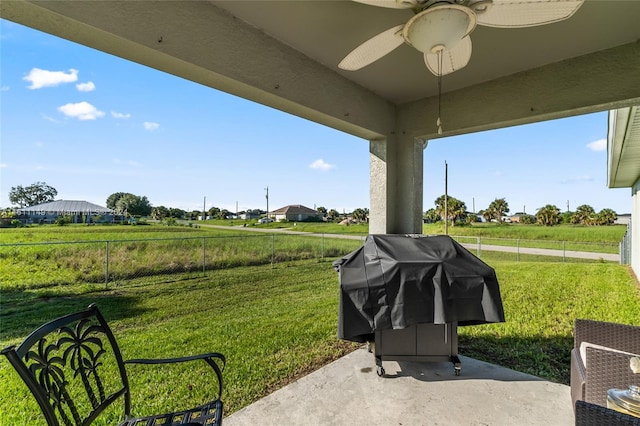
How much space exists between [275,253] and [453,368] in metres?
6.32

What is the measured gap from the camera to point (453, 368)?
2.61 meters

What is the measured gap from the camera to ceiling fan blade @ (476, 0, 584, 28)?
1250mm

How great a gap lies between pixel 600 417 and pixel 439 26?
66.8 inches

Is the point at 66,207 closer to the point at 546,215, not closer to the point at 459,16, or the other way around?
the point at 459,16

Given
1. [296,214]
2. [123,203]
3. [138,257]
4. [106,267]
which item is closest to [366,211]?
[296,214]

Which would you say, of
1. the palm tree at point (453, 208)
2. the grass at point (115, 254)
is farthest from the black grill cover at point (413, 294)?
the palm tree at point (453, 208)

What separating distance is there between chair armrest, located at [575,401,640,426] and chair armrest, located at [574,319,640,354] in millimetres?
1268

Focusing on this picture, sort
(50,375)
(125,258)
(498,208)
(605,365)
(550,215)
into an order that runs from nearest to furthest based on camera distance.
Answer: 1. (50,375)
2. (605,365)
3. (125,258)
4. (550,215)
5. (498,208)

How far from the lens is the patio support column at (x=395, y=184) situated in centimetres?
314

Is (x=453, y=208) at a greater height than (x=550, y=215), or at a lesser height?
greater

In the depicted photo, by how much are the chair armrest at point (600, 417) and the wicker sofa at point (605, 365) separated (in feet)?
2.18

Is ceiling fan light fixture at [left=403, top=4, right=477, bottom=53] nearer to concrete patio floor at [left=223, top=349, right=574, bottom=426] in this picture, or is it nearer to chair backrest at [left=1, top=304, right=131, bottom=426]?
chair backrest at [left=1, top=304, right=131, bottom=426]

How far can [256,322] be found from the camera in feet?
13.5

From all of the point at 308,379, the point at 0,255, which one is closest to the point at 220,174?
the point at 0,255
